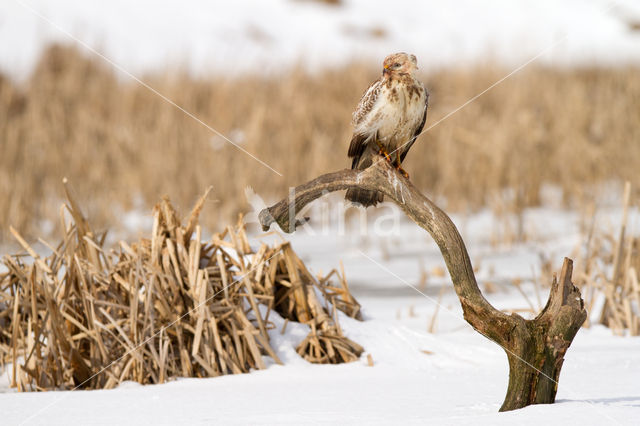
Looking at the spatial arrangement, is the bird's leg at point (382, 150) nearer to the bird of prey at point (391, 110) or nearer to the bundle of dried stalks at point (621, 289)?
the bird of prey at point (391, 110)

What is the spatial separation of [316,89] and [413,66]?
681 cm

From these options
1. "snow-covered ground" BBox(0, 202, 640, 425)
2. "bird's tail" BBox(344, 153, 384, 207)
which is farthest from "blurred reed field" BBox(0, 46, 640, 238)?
"bird's tail" BBox(344, 153, 384, 207)

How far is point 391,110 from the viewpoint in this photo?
2.99 meters

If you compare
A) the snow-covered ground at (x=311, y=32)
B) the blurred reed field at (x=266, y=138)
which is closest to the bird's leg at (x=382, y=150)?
the blurred reed field at (x=266, y=138)

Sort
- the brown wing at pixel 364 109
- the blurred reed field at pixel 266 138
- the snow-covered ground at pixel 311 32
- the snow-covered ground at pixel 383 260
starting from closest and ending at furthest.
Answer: the snow-covered ground at pixel 383 260, the brown wing at pixel 364 109, the blurred reed field at pixel 266 138, the snow-covered ground at pixel 311 32

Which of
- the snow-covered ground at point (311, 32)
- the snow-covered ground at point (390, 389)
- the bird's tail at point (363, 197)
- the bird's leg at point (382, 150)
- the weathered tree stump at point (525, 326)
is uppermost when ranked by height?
the snow-covered ground at point (311, 32)

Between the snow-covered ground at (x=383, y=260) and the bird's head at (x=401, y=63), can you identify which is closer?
the snow-covered ground at (x=383, y=260)

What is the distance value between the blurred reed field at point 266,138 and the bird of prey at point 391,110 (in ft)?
13.2

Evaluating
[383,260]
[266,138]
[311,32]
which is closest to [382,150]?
[383,260]

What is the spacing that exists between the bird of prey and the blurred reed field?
13.2 ft

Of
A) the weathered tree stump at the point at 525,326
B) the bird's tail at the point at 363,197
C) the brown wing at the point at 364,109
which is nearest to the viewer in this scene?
the weathered tree stump at the point at 525,326

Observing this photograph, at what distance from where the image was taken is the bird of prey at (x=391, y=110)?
2.92 m

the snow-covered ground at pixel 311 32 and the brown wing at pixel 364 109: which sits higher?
the snow-covered ground at pixel 311 32

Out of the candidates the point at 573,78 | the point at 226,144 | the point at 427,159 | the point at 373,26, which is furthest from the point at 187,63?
the point at 373,26
